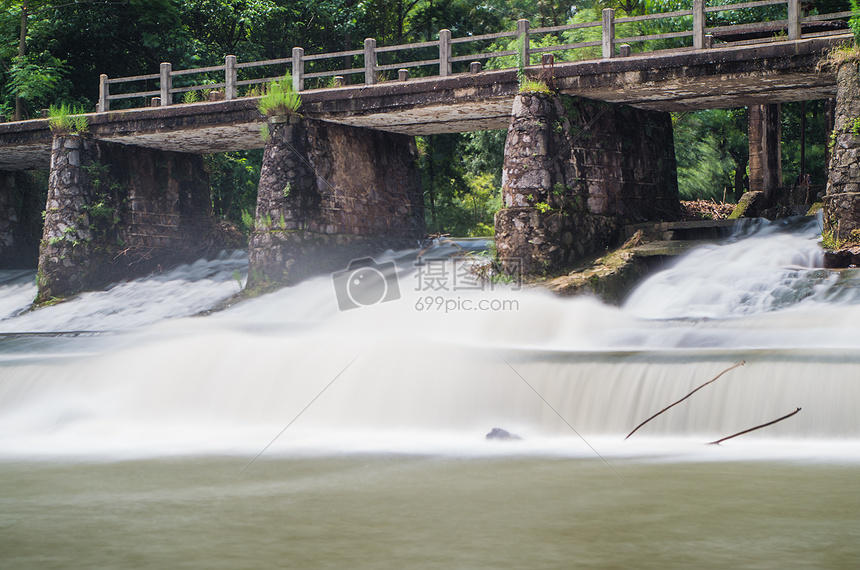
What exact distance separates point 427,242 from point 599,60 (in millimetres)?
7182

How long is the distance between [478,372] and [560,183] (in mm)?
6634

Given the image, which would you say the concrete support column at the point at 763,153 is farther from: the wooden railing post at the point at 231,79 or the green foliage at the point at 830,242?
the wooden railing post at the point at 231,79

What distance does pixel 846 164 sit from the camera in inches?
578

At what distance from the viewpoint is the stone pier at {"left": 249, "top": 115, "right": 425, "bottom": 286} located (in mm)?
19531

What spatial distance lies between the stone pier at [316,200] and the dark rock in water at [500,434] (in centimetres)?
1022

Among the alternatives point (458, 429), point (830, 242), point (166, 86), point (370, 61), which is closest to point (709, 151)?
point (370, 61)

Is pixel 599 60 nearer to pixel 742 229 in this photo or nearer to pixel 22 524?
pixel 742 229

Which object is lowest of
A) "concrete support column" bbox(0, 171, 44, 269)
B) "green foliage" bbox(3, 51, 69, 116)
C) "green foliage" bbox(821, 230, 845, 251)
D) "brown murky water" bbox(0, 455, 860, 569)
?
"brown murky water" bbox(0, 455, 860, 569)

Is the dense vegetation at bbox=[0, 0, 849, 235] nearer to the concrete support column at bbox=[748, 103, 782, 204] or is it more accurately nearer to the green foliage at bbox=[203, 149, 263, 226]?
the green foliage at bbox=[203, 149, 263, 226]

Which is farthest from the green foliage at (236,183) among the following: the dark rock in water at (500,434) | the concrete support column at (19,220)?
the dark rock in water at (500,434)

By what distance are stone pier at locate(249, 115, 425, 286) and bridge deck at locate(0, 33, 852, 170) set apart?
1.83 ft

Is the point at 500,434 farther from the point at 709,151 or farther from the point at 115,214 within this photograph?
the point at 709,151

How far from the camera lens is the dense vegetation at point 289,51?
88.1 feet

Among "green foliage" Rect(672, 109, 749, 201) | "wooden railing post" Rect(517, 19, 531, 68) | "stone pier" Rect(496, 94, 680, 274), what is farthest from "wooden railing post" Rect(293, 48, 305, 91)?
"green foliage" Rect(672, 109, 749, 201)
